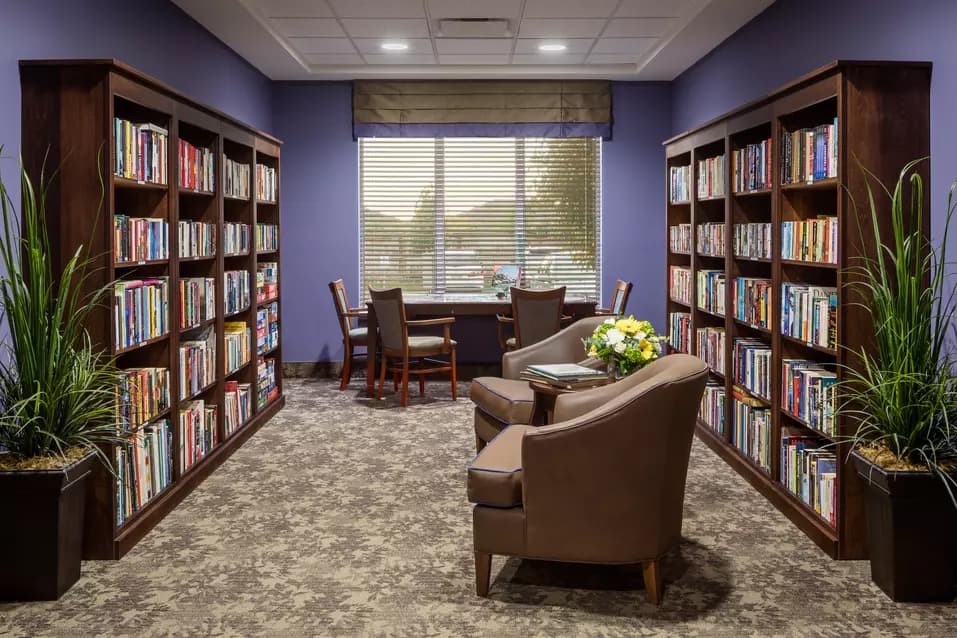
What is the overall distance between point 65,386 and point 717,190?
408 centimetres

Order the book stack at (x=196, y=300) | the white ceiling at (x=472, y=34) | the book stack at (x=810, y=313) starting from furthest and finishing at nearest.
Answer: the white ceiling at (x=472, y=34) → the book stack at (x=196, y=300) → the book stack at (x=810, y=313)

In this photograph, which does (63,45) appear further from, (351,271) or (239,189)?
(351,271)

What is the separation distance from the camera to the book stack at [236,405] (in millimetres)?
5957

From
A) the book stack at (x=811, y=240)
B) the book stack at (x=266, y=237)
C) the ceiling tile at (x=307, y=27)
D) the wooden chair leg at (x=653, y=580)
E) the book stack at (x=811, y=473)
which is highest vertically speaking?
the ceiling tile at (x=307, y=27)

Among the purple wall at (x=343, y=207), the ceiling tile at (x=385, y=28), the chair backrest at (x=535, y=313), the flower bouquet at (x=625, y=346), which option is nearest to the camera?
the flower bouquet at (x=625, y=346)

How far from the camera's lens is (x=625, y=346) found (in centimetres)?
443

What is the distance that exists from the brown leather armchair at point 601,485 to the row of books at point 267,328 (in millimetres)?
3672

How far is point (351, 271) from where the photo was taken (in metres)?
9.33

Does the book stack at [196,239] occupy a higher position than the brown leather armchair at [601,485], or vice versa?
the book stack at [196,239]

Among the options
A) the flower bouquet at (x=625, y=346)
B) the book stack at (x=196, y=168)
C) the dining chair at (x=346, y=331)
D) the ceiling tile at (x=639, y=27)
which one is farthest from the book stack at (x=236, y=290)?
the ceiling tile at (x=639, y=27)

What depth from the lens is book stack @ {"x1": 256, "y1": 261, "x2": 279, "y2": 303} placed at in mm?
6824

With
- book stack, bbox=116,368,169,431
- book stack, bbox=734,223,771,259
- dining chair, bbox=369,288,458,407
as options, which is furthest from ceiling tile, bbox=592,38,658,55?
book stack, bbox=116,368,169,431

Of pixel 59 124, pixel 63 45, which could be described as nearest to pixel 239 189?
pixel 63 45

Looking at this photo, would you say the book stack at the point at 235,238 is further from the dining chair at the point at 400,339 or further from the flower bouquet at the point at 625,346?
the flower bouquet at the point at 625,346
